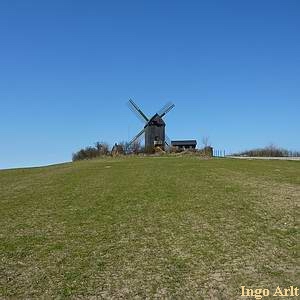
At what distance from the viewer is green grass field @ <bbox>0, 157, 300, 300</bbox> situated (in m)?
8.50

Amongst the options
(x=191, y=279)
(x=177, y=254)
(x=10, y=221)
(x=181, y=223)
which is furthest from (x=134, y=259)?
(x=10, y=221)

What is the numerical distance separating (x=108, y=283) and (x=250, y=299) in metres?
2.41

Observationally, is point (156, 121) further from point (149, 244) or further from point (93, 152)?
point (149, 244)

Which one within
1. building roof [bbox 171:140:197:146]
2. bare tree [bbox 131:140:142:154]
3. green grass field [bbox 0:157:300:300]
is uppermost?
building roof [bbox 171:140:197:146]

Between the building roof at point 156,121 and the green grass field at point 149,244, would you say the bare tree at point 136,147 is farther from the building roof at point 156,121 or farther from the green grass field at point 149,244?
the green grass field at point 149,244

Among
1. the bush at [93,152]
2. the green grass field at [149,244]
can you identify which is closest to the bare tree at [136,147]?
the bush at [93,152]

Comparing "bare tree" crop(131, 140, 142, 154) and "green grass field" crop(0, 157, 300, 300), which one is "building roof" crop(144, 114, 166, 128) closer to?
"bare tree" crop(131, 140, 142, 154)

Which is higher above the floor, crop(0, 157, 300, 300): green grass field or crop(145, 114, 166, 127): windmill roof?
crop(145, 114, 166, 127): windmill roof

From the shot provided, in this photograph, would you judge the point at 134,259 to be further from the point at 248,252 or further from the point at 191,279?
the point at 248,252

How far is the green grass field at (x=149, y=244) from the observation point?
8500 millimetres

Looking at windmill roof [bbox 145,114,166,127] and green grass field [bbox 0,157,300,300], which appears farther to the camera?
windmill roof [bbox 145,114,166,127]

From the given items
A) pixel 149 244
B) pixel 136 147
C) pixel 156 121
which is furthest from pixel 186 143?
pixel 149 244

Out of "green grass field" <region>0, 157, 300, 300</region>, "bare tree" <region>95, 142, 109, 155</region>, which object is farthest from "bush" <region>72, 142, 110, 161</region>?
"green grass field" <region>0, 157, 300, 300</region>

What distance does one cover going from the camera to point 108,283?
8641 millimetres
